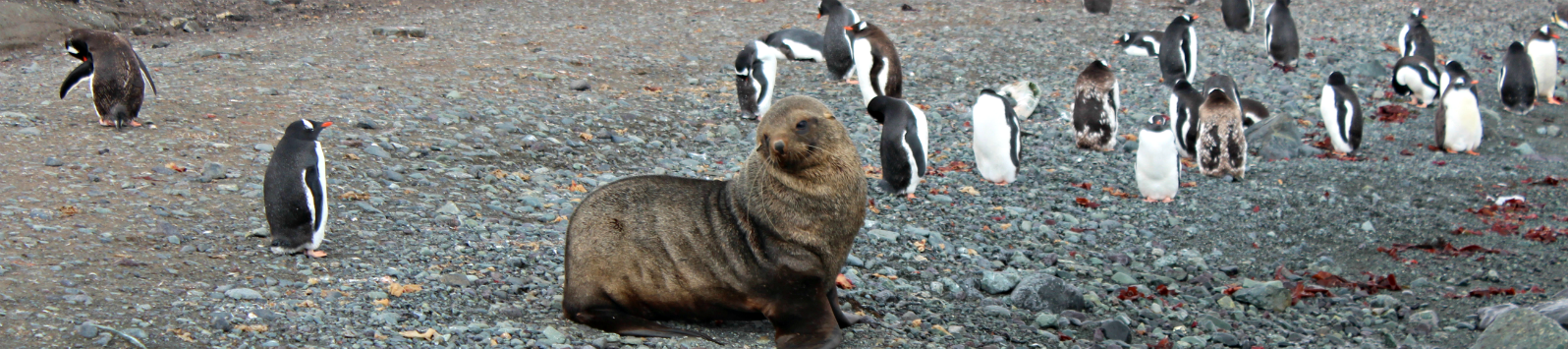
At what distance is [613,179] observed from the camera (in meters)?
7.41

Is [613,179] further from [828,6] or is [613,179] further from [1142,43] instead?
[1142,43]

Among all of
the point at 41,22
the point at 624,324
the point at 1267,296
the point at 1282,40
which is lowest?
the point at 41,22

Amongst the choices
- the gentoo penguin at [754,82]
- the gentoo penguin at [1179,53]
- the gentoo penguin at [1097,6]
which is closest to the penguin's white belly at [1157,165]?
the gentoo penguin at [754,82]

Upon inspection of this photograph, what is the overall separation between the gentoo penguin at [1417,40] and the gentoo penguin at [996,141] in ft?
23.2

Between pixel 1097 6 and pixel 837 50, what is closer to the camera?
pixel 837 50

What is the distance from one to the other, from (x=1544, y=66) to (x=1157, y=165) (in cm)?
723

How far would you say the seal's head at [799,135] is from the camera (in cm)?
389

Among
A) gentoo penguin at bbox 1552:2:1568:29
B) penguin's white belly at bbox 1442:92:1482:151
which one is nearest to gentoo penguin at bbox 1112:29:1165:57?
penguin's white belly at bbox 1442:92:1482:151

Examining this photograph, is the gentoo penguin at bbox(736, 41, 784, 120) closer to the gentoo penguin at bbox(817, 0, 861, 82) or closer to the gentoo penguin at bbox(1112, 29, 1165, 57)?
the gentoo penguin at bbox(817, 0, 861, 82)

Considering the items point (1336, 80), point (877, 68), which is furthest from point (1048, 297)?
point (1336, 80)

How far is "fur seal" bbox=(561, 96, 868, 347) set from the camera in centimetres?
395

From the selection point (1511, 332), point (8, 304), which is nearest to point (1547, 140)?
point (1511, 332)

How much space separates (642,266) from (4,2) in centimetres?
1156

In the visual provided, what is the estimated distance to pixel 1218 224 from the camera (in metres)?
7.10
